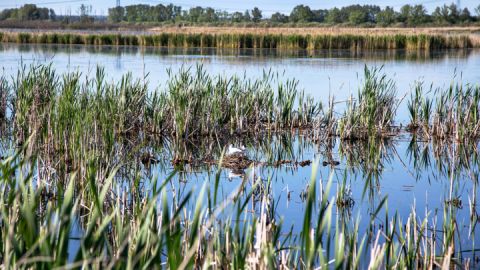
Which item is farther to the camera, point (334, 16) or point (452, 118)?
point (334, 16)

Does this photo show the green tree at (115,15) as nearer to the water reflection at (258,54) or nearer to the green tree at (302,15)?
the green tree at (302,15)

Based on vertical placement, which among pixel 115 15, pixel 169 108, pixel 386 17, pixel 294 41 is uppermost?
pixel 115 15

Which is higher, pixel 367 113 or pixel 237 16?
pixel 237 16

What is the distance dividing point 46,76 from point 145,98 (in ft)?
4.10

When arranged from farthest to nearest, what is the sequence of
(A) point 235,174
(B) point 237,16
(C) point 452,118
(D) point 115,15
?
(D) point 115,15 < (B) point 237,16 < (C) point 452,118 < (A) point 235,174

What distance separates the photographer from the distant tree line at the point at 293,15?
225 feet

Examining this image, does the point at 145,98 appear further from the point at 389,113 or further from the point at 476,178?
the point at 476,178

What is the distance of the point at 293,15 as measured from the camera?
8544 cm

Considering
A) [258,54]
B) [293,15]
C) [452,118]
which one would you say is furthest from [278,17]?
[452,118]

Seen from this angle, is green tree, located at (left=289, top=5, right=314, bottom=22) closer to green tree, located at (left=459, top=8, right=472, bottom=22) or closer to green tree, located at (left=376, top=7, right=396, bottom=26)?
green tree, located at (left=376, top=7, right=396, bottom=26)

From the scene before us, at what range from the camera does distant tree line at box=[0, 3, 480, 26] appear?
225 ft

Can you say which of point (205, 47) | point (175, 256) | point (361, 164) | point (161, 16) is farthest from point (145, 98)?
point (161, 16)

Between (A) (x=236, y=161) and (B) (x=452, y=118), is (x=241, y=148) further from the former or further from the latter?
(B) (x=452, y=118)

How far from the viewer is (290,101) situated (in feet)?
29.8
